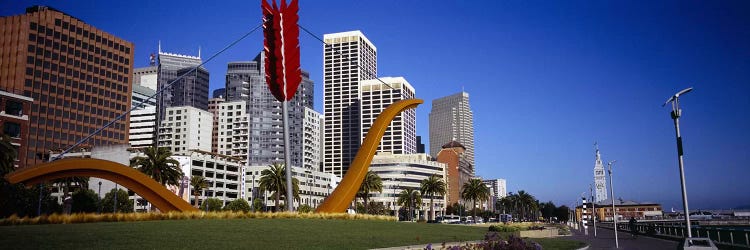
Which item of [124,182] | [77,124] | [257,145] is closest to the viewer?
[124,182]

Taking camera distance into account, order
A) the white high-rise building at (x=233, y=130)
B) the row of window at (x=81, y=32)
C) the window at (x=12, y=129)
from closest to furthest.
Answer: the window at (x=12, y=129)
the row of window at (x=81, y=32)
the white high-rise building at (x=233, y=130)

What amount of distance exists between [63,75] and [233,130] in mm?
67671

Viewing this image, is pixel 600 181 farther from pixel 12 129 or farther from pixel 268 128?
pixel 12 129

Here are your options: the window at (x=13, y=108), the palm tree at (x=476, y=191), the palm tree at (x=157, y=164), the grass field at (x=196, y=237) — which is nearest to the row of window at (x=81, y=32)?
the window at (x=13, y=108)

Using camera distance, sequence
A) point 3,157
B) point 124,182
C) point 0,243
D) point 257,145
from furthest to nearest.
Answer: point 257,145 → point 3,157 → point 124,182 → point 0,243

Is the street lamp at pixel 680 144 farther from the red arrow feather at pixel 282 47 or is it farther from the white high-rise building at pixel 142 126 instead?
the white high-rise building at pixel 142 126

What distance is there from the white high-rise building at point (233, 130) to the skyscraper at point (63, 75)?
5090 cm

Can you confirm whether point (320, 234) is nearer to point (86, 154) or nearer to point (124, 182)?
point (124, 182)

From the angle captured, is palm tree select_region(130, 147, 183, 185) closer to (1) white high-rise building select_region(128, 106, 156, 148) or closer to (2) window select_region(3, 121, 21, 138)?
(2) window select_region(3, 121, 21, 138)

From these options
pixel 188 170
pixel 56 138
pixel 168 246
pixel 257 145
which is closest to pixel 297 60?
pixel 168 246

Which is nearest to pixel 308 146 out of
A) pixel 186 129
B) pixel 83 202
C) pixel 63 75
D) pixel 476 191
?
pixel 186 129

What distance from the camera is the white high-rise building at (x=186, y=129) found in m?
165

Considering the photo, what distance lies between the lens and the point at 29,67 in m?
111

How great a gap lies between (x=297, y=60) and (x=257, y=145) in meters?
140
